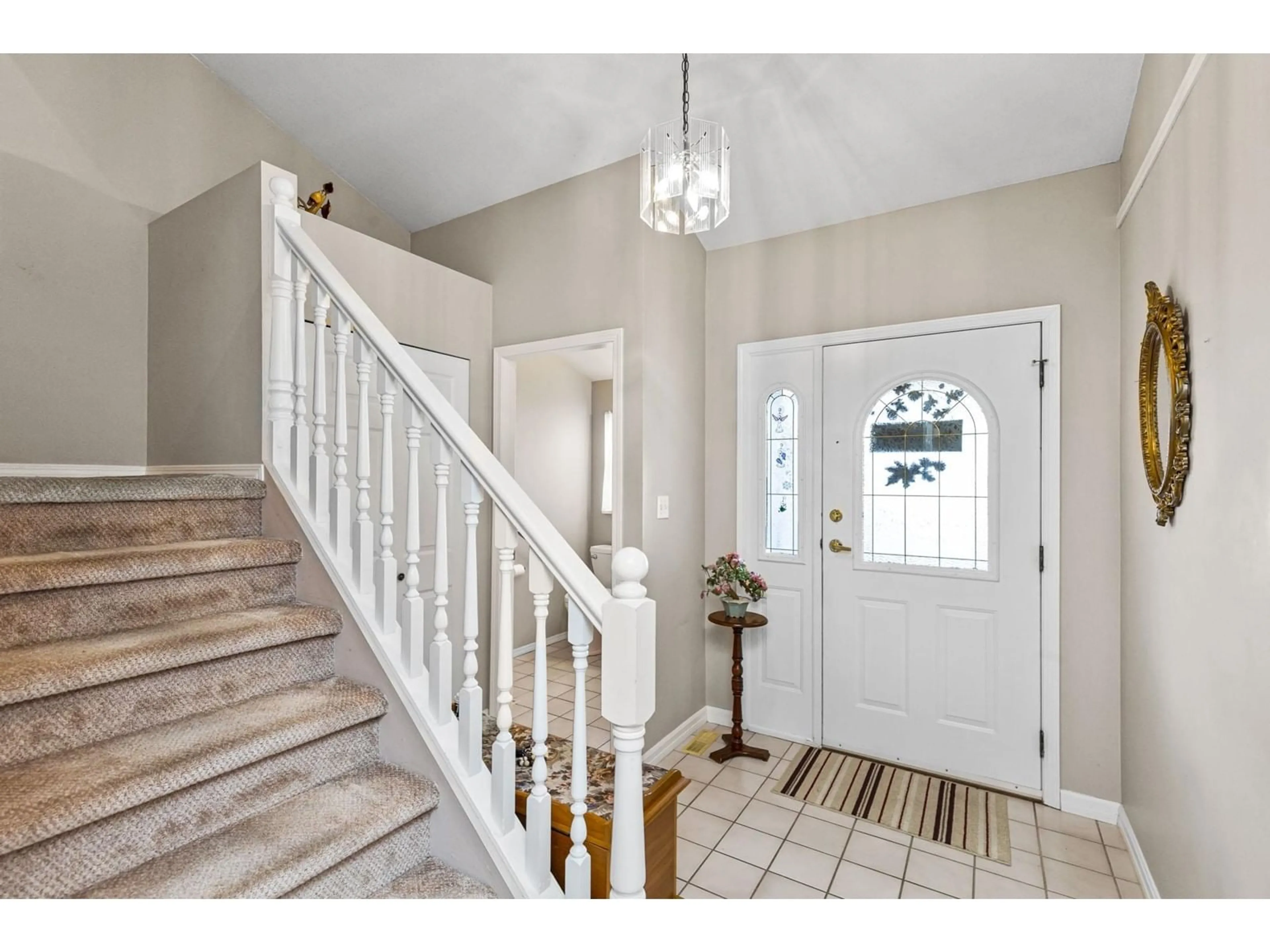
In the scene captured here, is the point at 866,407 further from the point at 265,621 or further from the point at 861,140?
the point at 265,621

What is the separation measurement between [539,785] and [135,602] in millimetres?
1049

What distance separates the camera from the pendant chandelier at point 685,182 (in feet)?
5.75

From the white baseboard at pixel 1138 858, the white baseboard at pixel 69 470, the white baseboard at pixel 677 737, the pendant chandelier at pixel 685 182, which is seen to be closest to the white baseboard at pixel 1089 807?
the white baseboard at pixel 1138 858

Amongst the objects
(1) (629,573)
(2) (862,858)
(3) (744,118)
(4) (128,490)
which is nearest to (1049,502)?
(2) (862,858)

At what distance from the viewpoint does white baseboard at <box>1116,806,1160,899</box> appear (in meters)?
1.85

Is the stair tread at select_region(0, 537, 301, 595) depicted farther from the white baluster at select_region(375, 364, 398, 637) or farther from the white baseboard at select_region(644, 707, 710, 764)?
the white baseboard at select_region(644, 707, 710, 764)

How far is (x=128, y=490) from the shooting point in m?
1.56

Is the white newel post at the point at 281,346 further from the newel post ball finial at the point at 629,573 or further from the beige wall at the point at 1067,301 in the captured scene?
the beige wall at the point at 1067,301

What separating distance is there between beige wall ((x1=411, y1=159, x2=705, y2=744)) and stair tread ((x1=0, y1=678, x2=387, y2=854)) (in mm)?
1507

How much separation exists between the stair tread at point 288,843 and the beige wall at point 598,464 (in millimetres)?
3725

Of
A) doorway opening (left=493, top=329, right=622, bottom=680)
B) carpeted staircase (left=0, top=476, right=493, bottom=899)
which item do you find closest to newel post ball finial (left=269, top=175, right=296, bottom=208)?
carpeted staircase (left=0, top=476, right=493, bottom=899)

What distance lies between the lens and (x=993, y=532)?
2.53m

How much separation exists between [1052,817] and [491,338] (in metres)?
3.26
